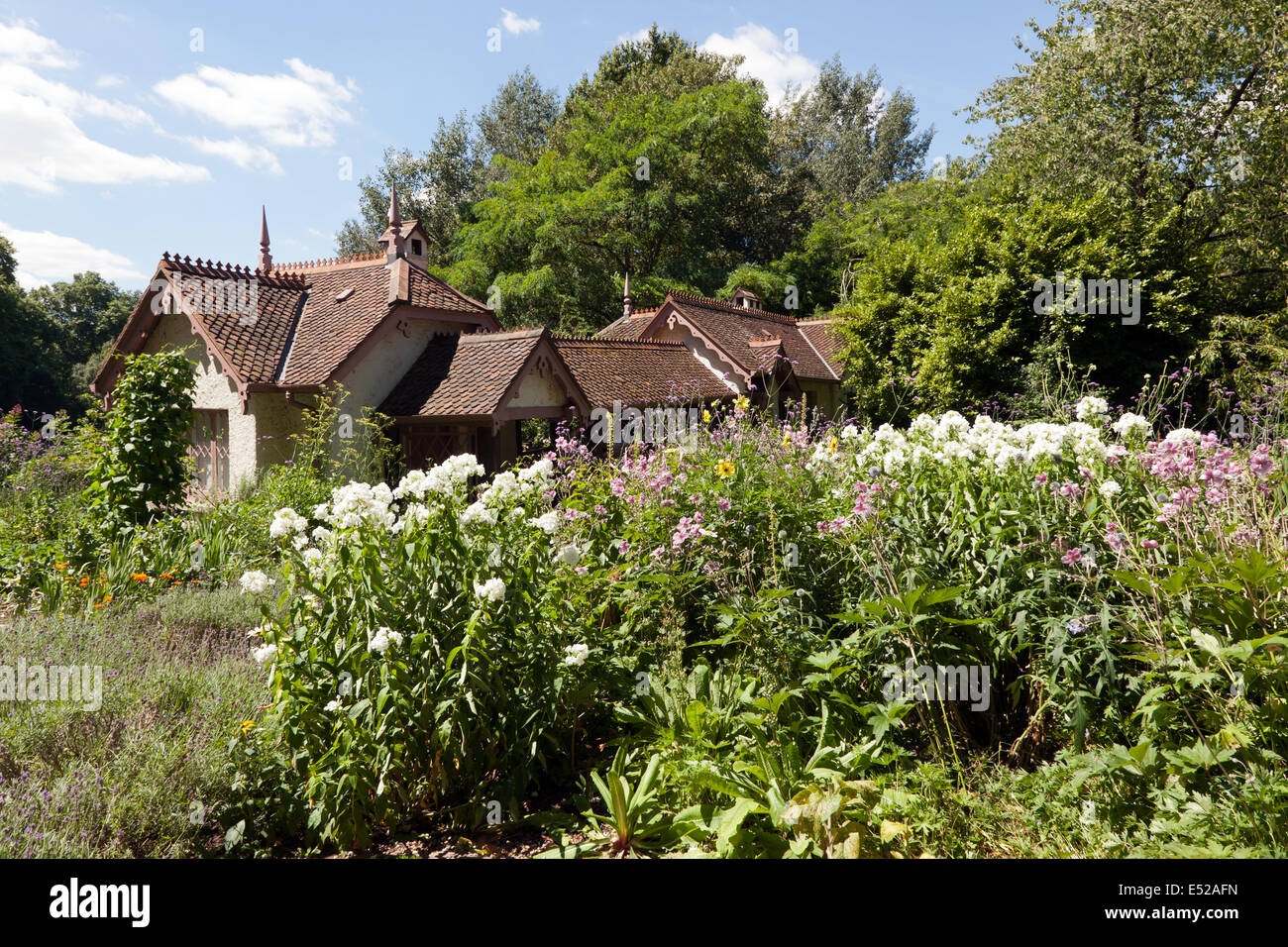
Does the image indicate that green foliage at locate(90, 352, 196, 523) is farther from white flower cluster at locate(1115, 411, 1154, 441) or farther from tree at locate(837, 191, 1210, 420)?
tree at locate(837, 191, 1210, 420)

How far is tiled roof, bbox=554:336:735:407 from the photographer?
55.5 ft

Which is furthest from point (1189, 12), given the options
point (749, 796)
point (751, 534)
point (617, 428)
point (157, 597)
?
point (157, 597)

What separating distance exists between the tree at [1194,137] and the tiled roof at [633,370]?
31.5 ft

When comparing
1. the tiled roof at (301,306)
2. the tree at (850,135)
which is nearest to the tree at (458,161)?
the tree at (850,135)

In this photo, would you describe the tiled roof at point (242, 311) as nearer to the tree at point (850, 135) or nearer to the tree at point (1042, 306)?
the tree at point (1042, 306)

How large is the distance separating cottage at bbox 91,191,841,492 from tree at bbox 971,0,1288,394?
34.4 feet

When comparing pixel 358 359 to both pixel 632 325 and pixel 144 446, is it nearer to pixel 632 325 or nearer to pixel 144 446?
pixel 144 446

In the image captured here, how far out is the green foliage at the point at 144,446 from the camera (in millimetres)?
7801

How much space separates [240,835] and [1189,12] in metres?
22.4

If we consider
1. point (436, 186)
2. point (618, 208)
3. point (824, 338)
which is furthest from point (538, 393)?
point (436, 186)

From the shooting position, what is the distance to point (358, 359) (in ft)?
43.9

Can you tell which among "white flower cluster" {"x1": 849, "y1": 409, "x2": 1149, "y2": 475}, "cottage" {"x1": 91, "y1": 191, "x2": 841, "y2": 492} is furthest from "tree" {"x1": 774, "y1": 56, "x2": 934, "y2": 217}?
"white flower cluster" {"x1": 849, "y1": 409, "x2": 1149, "y2": 475}

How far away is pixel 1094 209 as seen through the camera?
17188 millimetres
